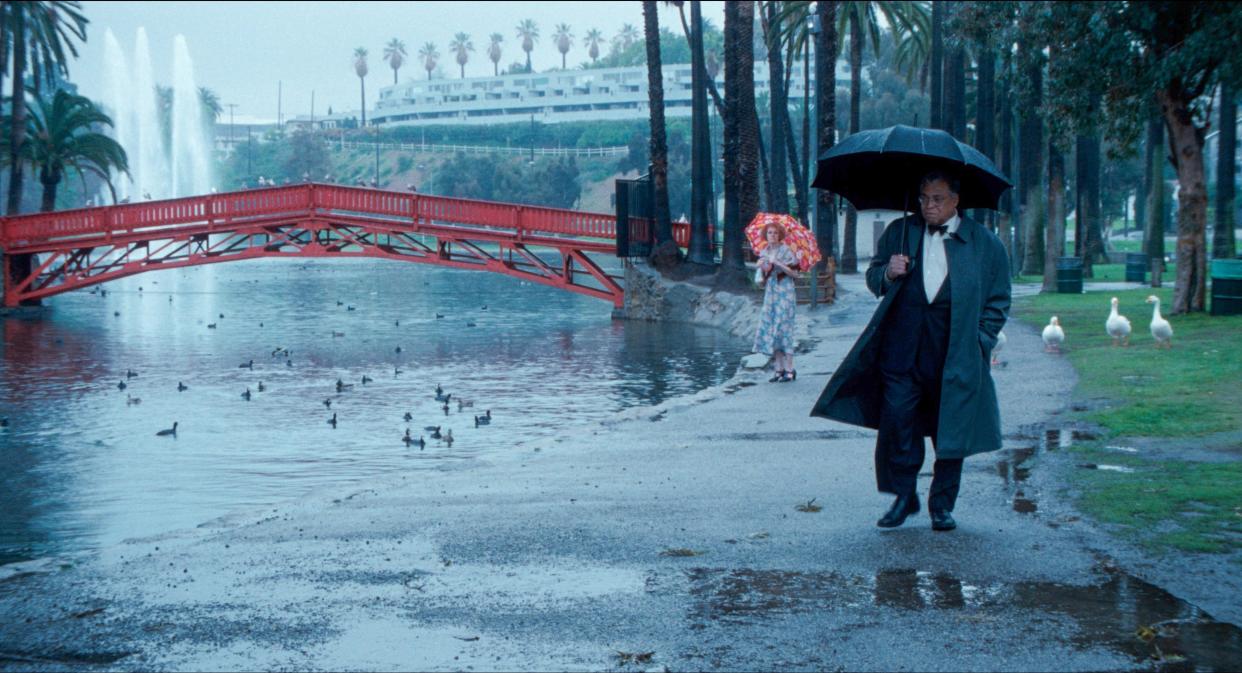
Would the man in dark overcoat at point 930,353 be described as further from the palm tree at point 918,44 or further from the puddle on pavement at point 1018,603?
the palm tree at point 918,44

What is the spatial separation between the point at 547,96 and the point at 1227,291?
5394 inches

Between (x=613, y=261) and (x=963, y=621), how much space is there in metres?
68.4

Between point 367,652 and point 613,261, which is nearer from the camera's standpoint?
point 367,652

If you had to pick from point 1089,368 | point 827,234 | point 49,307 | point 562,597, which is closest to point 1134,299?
point 827,234

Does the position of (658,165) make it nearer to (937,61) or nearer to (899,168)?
(937,61)

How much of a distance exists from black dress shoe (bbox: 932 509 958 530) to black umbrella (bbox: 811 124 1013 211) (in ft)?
5.21

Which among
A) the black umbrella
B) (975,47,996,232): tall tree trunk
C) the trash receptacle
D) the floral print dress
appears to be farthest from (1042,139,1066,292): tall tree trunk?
the black umbrella

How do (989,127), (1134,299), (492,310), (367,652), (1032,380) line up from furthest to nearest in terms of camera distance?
(492,310)
(989,127)
(1134,299)
(1032,380)
(367,652)

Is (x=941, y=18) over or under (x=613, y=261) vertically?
over

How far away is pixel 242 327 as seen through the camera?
29.9 m

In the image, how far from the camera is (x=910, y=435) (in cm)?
680

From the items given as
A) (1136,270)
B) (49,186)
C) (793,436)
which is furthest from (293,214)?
(793,436)

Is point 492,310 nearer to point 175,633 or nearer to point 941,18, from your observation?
point 941,18

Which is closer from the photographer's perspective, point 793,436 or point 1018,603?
point 1018,603
